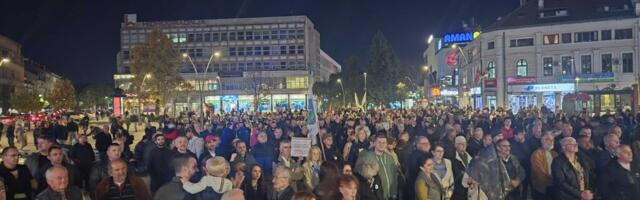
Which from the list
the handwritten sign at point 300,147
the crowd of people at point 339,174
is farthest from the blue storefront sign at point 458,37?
the handwritten sign at point 300,147

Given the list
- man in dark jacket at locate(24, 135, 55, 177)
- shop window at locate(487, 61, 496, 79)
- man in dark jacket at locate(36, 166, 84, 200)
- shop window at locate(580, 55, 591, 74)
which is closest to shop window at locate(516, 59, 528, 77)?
shop window at locate(487, 61, 496, 79)

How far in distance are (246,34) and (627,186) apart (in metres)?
95.8

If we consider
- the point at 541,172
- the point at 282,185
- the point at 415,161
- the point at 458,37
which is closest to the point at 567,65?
the point at 458,37

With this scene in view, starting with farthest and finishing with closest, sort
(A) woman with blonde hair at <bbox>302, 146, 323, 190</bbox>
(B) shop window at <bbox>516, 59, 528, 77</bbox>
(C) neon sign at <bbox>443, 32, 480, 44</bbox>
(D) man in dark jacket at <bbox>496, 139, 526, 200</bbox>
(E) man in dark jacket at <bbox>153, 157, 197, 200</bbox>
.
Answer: (C) neon sign at <bbox>443, 32, 480, 44</bbox>
(B) shop window at <bbox>516, 59, 528, 77</bbox>
(D) man in dark jacket at <bbox>496, 139, 526, 200</bbox>
(A) woman with blonde hair at <bbox>302, 146, 323, 190</bbox>
(E) man in dark jacket at <bbox>153, 157, 197, 200</bbox>

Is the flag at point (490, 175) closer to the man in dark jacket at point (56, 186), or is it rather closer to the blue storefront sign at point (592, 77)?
the man in dark jacket at point (56, 186)

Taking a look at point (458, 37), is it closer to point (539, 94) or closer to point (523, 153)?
point (539, 94)

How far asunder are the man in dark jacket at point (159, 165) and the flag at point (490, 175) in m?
4.99

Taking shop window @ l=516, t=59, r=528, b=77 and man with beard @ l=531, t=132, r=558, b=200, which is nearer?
man with beard @ l=531, t=132, r=558, b=200

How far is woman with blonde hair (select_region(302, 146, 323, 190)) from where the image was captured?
7695 mm

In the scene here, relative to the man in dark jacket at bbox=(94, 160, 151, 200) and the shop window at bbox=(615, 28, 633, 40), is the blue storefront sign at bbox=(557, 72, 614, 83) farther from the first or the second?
the man in dark jacket at bbox=(94, 160, 151, 200)

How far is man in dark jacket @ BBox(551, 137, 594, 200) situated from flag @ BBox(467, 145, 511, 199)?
1.65m

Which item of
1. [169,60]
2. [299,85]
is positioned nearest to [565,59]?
[169,60]

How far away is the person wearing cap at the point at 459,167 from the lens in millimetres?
6750

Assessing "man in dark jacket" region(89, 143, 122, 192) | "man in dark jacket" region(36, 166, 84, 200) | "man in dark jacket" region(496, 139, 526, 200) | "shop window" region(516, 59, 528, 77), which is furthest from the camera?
"shop window" region(516, 59, 528, 77)
